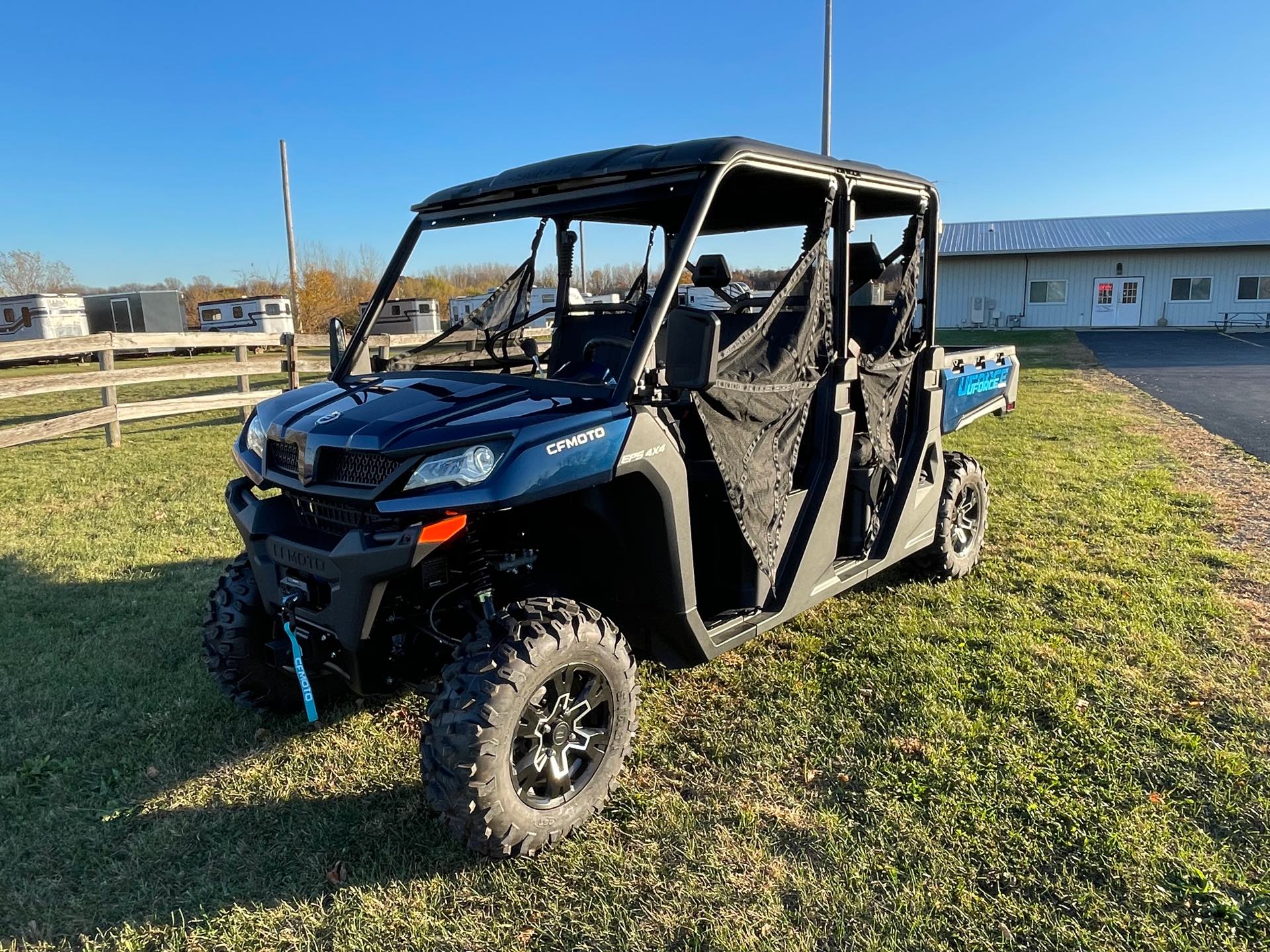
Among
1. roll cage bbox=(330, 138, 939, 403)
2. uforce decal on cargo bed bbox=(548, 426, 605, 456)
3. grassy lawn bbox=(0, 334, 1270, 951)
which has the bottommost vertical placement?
grassy lawn bbox=(0, 334, 1270, 951)

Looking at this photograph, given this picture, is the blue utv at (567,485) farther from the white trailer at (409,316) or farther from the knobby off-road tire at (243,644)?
the white trailer at (409,316)

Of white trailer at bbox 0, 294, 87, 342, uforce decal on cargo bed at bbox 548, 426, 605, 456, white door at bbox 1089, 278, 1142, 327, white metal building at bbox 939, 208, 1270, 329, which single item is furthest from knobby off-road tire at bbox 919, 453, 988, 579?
white trailer at bbox 0, 294, 87, 342

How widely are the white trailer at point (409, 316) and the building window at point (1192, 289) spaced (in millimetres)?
36465

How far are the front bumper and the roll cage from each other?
0.85 m

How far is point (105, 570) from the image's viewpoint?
5617 mm

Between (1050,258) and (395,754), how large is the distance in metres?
36.9

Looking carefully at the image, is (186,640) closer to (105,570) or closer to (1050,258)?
(105,570)

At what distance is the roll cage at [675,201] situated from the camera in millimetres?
2916

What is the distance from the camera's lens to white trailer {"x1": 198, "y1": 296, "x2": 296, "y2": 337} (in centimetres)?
3691

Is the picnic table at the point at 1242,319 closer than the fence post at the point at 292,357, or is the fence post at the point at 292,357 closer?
the fence post at the point at 292,357

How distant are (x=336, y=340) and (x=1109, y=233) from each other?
3953 cm

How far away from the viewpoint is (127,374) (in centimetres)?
1082

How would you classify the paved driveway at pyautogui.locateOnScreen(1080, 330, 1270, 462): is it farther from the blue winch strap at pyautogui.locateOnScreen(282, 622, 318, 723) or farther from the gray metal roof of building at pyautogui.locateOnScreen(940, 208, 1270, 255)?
the blue winch strap at pyautogui.locateOnScreen(282, 622, 318, 723)

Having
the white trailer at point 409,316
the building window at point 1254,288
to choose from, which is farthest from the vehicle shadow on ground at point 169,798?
the building window at point 1254,288
